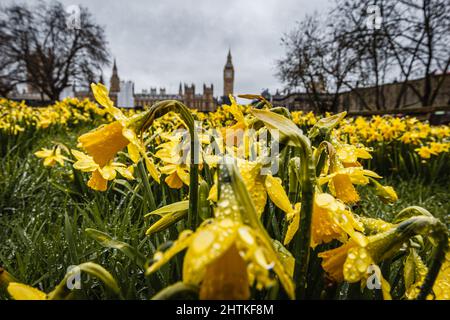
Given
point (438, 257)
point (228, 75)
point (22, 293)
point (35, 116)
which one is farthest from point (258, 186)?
point (228, 75)

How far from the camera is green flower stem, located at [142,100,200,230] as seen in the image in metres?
0.68

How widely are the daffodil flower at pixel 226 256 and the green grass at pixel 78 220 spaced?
0.26 m

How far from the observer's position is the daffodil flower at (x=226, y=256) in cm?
42

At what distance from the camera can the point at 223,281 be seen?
0.46m

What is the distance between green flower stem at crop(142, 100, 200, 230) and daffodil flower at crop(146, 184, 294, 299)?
0.26 m

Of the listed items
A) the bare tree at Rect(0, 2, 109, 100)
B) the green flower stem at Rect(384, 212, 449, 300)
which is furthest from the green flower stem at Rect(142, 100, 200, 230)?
the bare tree at Rect(0, 2, 109, 100)

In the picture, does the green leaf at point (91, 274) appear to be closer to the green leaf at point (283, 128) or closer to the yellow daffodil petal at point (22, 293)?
the yellow daffodil petal at point (22, 293)

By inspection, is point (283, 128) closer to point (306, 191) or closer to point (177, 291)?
point (306, 191)

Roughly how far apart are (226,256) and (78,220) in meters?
1.66

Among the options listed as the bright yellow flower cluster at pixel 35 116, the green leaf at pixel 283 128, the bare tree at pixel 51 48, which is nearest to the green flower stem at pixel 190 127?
the green leaf at pixel 283 128
